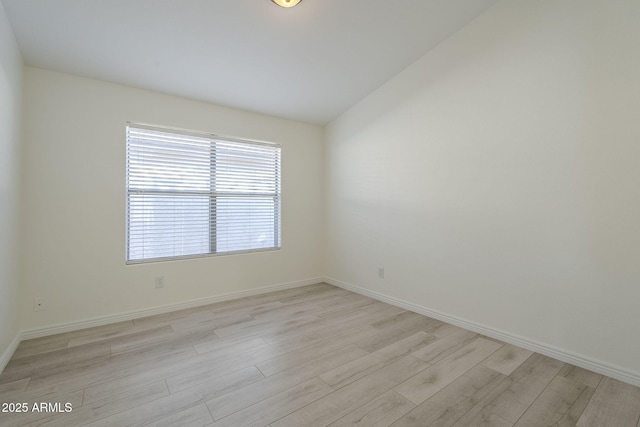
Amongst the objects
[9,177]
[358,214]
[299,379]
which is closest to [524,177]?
[358,214]

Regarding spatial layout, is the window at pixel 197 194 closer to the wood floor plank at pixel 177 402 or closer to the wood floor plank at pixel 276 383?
the wood floor plank at pixel 177 402

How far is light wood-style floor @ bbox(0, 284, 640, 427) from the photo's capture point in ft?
5.07

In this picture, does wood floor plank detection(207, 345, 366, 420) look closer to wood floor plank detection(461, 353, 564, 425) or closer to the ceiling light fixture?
wood floor plank detection(461, 353, 564, 425)

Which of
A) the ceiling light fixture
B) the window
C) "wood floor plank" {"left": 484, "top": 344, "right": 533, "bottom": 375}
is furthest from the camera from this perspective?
the window

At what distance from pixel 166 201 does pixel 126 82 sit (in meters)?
1.20

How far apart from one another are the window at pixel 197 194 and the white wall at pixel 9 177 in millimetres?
789

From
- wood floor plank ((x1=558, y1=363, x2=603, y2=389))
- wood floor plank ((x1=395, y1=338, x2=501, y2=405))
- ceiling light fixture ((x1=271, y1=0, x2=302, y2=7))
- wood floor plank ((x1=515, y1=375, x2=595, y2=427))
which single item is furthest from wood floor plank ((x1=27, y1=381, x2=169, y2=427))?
ceiling light fixture ((x1=271, y1=0, x2=302, y2=7))

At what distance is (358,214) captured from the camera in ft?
12.5

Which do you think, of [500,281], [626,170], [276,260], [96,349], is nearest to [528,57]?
[626,170]

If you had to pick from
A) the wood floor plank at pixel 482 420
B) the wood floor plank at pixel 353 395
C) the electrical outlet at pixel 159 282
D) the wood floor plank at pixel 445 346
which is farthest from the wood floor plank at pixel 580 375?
the electrical outlet at pixel 159 282

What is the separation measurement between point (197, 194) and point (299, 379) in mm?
2306

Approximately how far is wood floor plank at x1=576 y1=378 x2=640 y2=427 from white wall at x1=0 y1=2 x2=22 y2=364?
3.66 metres

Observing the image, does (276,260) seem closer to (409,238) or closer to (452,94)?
(409,238)

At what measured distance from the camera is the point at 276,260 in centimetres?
389
